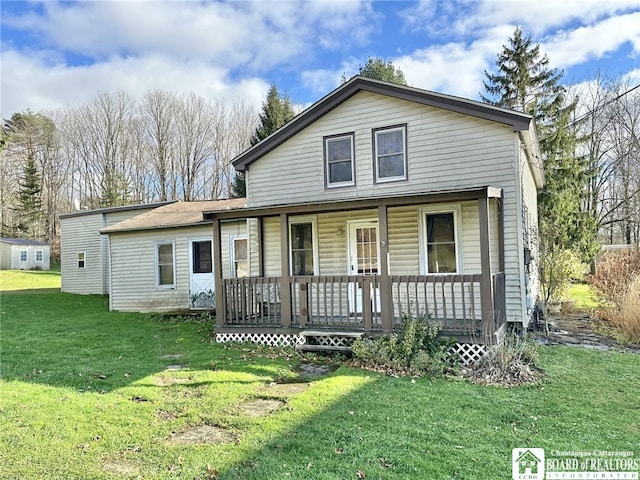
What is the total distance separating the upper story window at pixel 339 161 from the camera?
1002 cm

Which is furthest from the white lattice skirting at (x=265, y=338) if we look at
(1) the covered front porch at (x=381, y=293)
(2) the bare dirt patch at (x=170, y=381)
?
(2) the bare dirt patch at (x=170, y=381)

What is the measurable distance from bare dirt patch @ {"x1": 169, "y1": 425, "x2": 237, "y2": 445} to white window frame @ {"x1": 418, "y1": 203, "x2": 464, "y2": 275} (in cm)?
588

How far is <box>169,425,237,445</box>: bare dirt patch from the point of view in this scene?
423 cm

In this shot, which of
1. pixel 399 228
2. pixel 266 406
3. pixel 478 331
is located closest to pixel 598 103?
pixel 399 228

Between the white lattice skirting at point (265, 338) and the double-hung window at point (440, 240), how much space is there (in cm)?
328

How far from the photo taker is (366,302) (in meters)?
7.94

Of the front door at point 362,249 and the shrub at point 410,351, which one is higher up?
the front door at point 362,249

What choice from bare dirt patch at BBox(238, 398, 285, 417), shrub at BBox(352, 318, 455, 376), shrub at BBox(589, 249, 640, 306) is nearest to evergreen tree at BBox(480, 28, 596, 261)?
shrub at BBox(589, 249, 640, 306)

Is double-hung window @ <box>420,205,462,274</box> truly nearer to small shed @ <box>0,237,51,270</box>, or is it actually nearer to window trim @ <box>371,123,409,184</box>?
window trim @ <box>371,123,409,184</box>

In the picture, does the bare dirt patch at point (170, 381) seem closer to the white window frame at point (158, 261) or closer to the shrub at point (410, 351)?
the shrub at point (410, 351)

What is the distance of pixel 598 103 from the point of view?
26016 millimetres

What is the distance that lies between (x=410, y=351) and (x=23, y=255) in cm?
3280

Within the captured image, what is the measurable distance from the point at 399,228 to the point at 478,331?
3054 millimetres

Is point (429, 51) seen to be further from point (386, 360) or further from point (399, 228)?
point (386, 360)
